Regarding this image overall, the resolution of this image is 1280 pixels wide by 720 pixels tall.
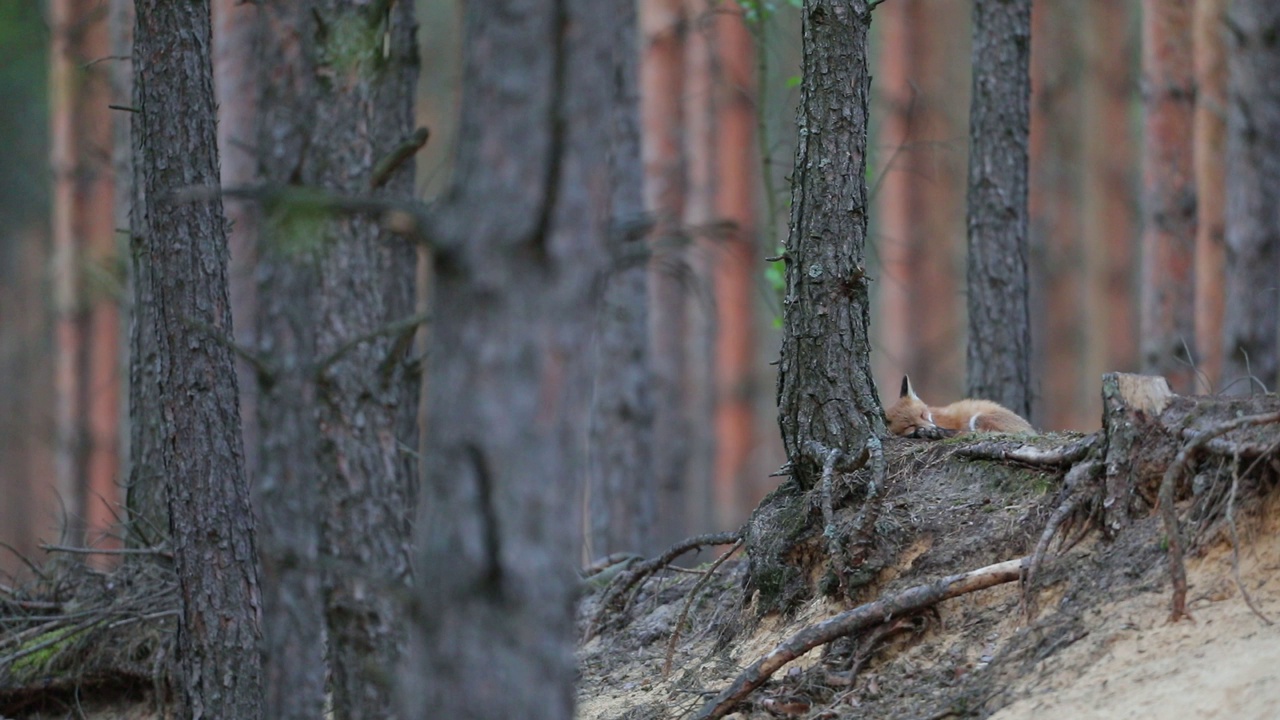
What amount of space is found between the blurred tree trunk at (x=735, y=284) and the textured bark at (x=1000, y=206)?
10.2 meters

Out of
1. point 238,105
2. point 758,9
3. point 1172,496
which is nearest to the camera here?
point 1172,496

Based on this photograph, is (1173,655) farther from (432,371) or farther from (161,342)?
(161,342)

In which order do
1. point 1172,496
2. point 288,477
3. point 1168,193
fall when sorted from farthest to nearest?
point 1168,193 → point 1172,496 → point 288,477

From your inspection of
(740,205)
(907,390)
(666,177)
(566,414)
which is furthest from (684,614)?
(740,205)

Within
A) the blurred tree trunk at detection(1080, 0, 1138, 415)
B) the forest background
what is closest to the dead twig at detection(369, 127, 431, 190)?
the forest background

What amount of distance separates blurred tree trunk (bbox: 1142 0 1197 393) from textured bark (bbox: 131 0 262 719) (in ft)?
30.3

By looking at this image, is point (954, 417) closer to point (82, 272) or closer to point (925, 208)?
point (82, 272)

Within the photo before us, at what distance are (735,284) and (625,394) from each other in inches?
300

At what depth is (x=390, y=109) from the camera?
29.0ft

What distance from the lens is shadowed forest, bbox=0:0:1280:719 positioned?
3537mm

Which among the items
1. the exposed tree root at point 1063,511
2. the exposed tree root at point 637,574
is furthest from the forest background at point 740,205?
the exposed tree root at point 1063,511

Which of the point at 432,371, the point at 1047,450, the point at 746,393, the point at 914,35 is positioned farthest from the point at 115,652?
the point at 914,35

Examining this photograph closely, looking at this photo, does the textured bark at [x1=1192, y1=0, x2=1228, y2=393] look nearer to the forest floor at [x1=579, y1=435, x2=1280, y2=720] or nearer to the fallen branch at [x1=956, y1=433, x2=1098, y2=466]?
the fallen branch at [x1=956, y1=433, x2=1098, y2=466]

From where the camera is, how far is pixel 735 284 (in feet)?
67.8
